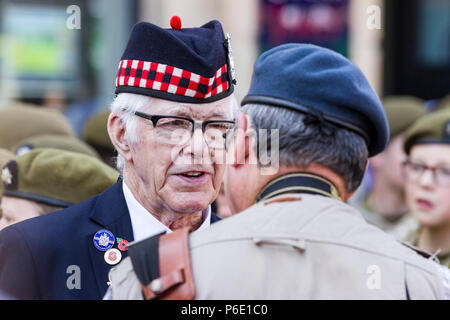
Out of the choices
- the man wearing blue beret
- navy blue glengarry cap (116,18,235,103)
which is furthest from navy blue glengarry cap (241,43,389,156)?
navy blue glengarry cap (116,18,235,103)

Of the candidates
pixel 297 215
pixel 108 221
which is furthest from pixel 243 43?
pixel 297 215

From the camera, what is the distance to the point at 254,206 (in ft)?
6.75

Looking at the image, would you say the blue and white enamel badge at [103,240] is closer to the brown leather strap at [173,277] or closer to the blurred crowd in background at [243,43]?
the brown leather strap at [173,277]

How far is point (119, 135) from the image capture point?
110 inches

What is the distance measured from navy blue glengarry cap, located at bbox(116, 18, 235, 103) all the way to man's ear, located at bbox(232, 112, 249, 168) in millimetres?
494

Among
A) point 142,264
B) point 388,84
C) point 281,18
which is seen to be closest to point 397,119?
point 281,18

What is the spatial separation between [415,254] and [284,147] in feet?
1.55

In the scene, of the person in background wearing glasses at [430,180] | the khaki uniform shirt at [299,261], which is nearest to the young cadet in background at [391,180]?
the person in background wearing glasses at [430,180]

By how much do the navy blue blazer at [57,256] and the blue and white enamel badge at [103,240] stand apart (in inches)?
0.6

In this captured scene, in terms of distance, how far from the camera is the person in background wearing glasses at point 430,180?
461cm

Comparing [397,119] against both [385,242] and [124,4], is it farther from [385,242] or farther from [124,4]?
[124,4]

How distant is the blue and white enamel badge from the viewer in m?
2.58

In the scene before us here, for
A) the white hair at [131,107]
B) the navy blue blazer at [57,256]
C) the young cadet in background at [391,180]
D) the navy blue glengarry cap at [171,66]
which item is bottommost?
the young cadet in background at [391,180]

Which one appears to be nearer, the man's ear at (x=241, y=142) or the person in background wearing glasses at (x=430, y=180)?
the man's ear at (x=241, y=142)
